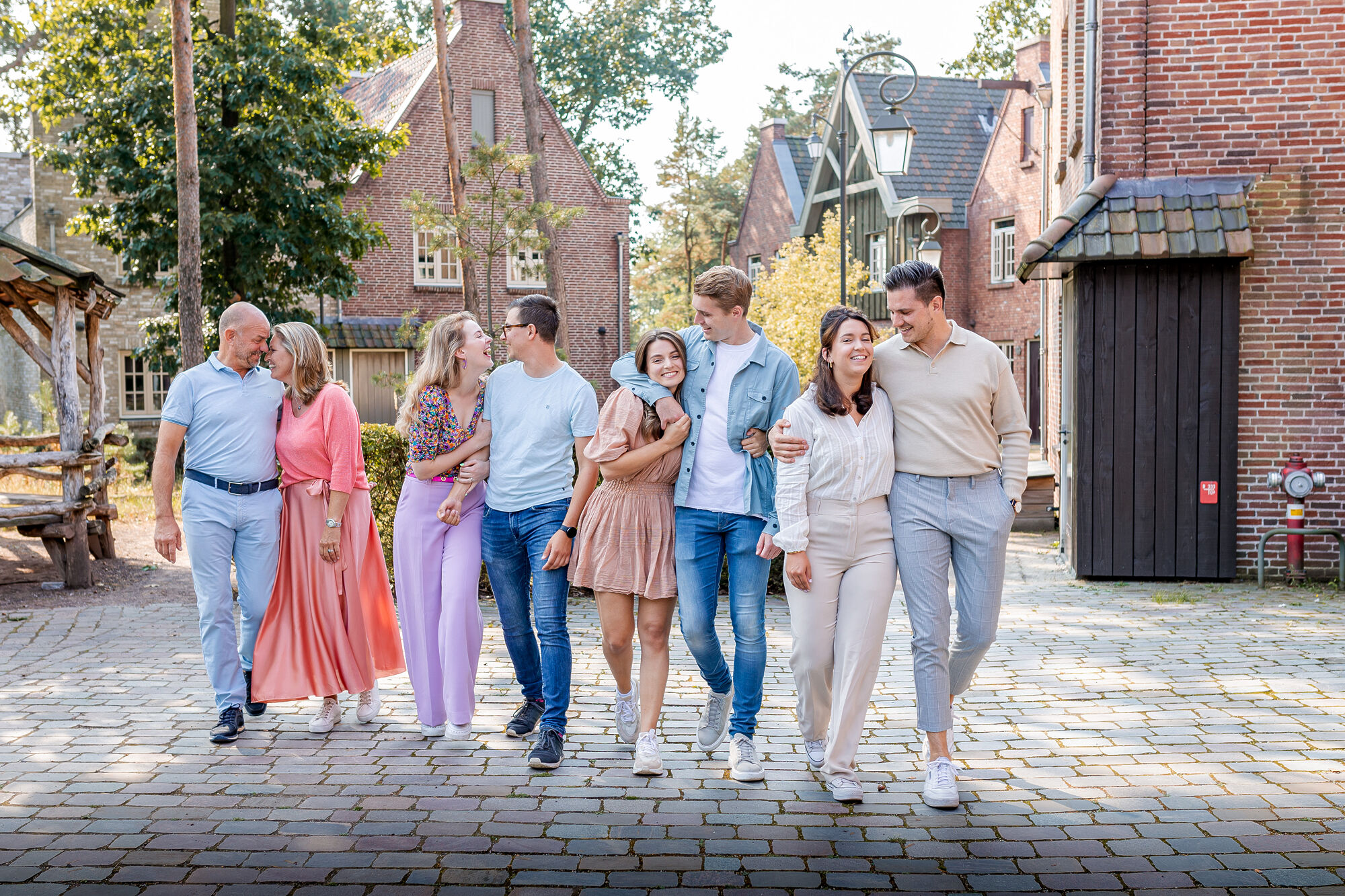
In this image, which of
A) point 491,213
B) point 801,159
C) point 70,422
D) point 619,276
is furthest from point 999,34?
point 70,422

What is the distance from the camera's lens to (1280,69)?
33.2ft

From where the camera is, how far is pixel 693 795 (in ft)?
15.8

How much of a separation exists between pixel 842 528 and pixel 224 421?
10.2 ft

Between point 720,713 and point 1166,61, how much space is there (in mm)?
7811

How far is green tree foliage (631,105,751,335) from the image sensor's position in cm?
4719

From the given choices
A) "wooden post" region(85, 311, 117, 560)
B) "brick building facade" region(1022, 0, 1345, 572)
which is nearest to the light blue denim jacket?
"brick building facade" region(1022, 0, 1345, 572)

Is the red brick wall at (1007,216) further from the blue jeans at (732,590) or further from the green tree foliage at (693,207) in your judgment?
the blue jeans at (732,590)

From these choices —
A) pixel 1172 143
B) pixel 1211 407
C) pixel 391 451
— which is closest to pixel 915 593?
pixel 391 451

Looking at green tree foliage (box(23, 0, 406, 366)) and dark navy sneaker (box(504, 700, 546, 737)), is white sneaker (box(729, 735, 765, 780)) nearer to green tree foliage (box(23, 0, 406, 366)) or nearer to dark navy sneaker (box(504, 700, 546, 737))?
dark navy sneaker (box(504, 700, 546, 737))

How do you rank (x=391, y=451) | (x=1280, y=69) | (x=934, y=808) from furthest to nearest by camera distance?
(x=1280, y=69)
(x=391, y=451)
(x=934, y=808)

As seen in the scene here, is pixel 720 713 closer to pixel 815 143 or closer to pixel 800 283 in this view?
pixel 800 283

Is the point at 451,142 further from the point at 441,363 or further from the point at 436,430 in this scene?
the point at 436,430

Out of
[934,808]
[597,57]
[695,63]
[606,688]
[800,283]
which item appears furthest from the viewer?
[695,63]

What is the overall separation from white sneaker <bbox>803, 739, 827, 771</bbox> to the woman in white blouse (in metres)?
0.29
